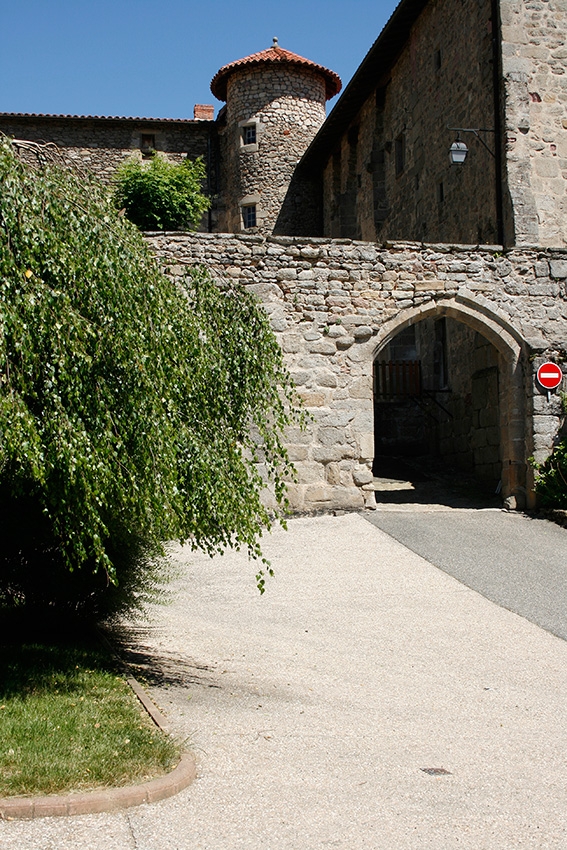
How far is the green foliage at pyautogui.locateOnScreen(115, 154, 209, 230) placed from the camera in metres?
19.8

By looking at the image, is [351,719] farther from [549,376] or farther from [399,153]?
[399,153]

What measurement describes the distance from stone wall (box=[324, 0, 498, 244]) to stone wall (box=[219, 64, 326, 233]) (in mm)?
2400

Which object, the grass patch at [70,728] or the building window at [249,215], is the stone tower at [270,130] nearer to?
the building window at [249,215]

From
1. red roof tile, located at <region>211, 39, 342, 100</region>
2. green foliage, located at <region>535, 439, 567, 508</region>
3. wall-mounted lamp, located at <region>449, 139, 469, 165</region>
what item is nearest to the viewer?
green foliage, located at <region>535, 439, 567, 508</region>

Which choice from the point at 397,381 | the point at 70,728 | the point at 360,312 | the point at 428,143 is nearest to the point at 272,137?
the point at 428,143

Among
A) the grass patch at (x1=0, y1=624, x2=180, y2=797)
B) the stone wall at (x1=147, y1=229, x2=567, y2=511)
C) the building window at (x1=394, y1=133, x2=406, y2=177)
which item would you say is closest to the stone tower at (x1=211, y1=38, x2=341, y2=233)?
the building window at (x1=394, y1=133, x2=406, y2=177)

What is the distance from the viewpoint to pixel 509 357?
12.1m

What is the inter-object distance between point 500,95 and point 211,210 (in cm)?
1322

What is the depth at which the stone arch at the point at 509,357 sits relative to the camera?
39.1ft

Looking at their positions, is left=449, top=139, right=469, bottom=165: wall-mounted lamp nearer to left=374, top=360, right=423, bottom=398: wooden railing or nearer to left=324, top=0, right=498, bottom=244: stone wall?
left=324, top=0, right=498, bottom=244: stone wall

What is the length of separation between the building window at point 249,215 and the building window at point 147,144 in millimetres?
3660

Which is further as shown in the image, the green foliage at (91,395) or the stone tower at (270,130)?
the stone tower at (270,130)

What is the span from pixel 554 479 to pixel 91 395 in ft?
28.8

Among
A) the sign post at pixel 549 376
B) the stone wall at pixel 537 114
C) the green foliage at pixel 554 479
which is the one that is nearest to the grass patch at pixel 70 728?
the green foliage at pixel 554 479
